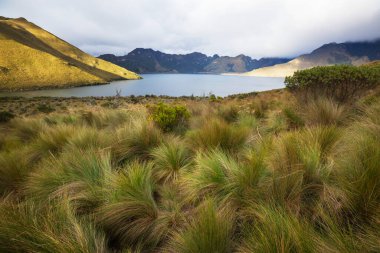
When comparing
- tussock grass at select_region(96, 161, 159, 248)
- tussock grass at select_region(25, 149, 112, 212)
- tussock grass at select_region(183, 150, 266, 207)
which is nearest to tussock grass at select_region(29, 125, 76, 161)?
tussock grass at select_region(25, 149, 112, 212)

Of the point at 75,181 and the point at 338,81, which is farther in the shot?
the point at 338,81

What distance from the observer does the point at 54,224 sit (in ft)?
7.00

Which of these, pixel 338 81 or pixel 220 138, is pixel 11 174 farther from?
pixel 338 81

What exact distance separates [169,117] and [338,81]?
16.3 feet

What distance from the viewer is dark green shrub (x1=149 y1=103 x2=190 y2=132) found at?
709 centimetres

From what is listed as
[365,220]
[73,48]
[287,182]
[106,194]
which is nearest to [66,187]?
[106,194]

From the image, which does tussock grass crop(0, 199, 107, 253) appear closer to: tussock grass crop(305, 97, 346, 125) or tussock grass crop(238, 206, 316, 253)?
tussock grass crop(238, 206, 316, 253)

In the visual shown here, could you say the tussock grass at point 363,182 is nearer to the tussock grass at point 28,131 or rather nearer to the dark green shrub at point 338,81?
the dark green shrub at point 338,81

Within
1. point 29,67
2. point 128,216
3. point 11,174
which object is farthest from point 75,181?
point 29,67

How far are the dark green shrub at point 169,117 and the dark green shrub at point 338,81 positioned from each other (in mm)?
3803

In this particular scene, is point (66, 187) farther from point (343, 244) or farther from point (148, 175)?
point (343, 244)

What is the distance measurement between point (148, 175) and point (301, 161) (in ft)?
6.33

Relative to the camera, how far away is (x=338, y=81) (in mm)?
7156

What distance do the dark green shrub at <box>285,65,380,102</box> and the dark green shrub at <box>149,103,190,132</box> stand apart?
3.80m
